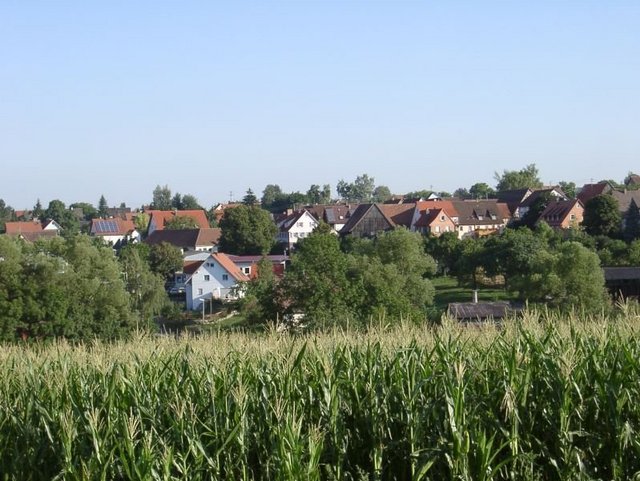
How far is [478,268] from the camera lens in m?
52.8

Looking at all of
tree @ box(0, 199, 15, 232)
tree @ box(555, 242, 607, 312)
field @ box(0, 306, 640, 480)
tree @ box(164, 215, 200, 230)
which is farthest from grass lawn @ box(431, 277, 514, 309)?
tree @ box(0, 199, 15, 232)

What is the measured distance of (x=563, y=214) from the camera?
80.4 metres

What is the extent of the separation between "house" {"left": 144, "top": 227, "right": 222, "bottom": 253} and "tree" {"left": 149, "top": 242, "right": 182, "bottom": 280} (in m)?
16.4

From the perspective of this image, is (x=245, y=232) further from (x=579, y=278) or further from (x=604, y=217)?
(x=579, y=278)

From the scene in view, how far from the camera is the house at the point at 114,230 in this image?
114 m

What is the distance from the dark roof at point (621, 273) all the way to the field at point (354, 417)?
37.9 metres

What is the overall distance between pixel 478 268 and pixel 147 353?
44372mm

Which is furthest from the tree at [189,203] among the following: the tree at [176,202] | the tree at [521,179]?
the tree at [521,179]

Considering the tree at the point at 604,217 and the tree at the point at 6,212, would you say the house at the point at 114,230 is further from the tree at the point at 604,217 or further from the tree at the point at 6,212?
the tree at the point at 604,217

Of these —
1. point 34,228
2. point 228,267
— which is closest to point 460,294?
point 228,267

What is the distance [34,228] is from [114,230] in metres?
10.2

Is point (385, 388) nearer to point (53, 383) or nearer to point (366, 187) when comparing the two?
point (53, 383)

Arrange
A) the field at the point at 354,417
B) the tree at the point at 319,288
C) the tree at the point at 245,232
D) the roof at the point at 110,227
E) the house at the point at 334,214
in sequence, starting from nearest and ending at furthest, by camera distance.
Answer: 1. the field at the point at 354,417
2. the tree at the point at 319,288
3. the tree at the point at 245,232
4. the house at the point at 334,214
5. the roof at the point at 110,227

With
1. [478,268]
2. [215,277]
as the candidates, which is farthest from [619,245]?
[215,277]
